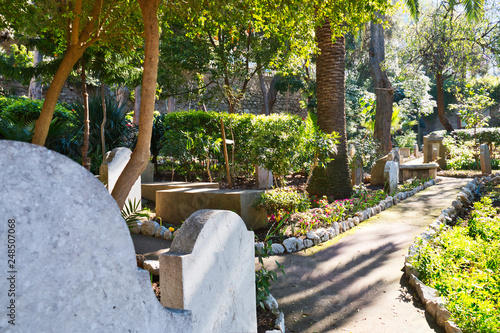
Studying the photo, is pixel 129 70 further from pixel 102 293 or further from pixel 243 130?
pixel 102 293

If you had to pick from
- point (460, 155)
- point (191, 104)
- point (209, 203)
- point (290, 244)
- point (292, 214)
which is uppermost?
point (191, 104)

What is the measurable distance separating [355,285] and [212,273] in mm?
2653

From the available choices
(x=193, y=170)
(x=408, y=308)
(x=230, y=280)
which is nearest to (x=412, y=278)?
(x=408, y=308)

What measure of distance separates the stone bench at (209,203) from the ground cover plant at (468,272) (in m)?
2.52

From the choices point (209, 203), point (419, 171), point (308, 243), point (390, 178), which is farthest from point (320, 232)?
point (419, 171)

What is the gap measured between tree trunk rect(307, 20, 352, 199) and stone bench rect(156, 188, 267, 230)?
2.32 meters

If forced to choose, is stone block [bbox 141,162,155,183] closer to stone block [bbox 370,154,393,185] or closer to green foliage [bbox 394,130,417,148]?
stone block [bbox 370,154,393,185]

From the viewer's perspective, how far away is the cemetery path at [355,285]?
341cm

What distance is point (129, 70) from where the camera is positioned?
689cm

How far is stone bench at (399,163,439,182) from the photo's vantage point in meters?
11.5

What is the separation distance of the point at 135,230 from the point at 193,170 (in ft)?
12.4

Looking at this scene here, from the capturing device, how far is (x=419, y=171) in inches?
470

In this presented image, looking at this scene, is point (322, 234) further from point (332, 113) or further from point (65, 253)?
point (65, 253)

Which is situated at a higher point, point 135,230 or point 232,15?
point 232,15
